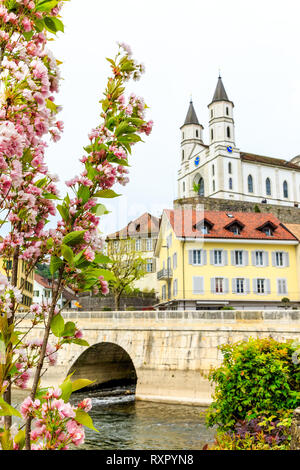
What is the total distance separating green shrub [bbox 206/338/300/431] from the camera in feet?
23.6

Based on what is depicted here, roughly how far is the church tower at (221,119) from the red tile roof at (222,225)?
4118cm

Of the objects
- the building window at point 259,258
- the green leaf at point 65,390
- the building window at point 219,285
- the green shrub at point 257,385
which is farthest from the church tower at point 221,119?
the green leaf at point 65,390

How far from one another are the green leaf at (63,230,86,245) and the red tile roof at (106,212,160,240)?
5195 centimetres

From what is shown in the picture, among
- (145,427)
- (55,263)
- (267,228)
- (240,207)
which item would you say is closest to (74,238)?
(55,263)

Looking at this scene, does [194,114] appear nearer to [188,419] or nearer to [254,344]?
[188,419]

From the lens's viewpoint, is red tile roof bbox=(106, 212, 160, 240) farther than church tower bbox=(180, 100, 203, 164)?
No

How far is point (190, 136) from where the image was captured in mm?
88000

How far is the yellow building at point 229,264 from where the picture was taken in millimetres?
33938

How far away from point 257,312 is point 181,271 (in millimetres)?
13262

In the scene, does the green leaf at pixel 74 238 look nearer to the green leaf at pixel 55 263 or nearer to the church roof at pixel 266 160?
the green leaf at pixel 55 263

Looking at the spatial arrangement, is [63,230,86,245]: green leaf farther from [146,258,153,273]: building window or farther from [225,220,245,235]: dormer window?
[146,258,153,273]: building window

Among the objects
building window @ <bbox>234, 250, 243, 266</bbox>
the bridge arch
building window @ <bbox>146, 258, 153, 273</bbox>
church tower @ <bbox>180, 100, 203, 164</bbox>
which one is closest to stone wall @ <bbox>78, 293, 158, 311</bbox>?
building window @ <bbox>146, 258, 153, 273</bbox>

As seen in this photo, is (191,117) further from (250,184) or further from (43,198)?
(43,198)
